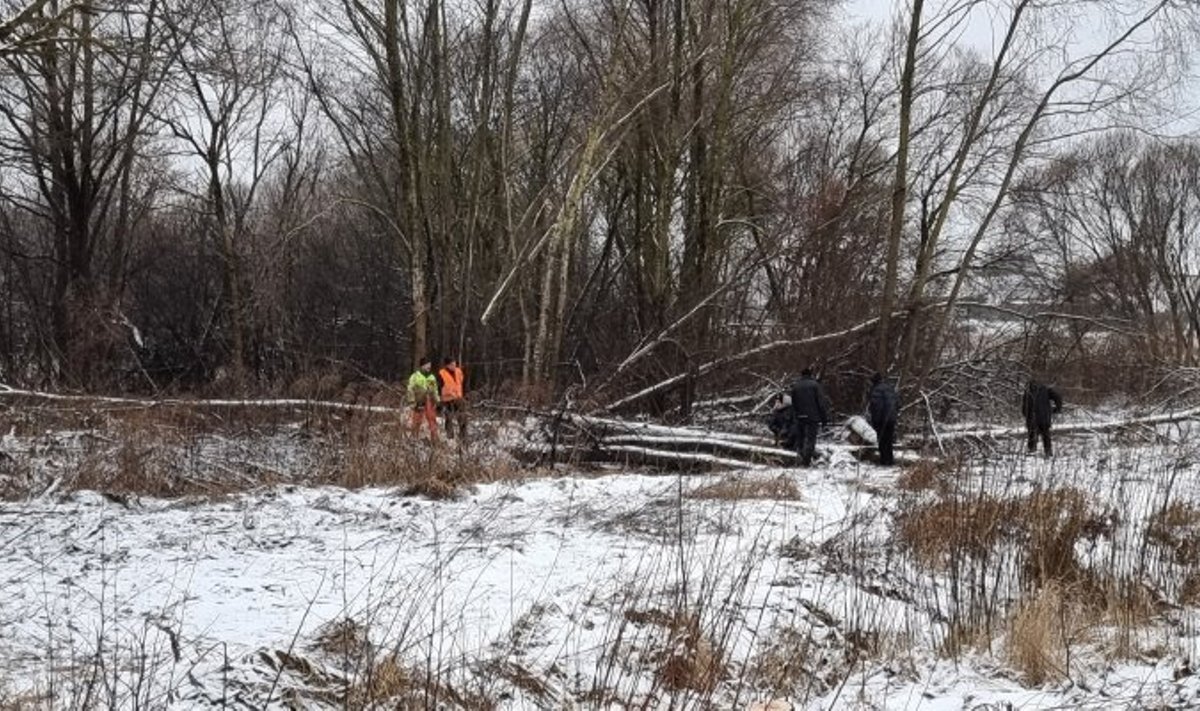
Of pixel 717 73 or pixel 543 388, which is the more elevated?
pixel 717 73

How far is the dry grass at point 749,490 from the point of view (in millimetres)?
9373

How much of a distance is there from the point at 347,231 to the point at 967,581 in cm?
3170

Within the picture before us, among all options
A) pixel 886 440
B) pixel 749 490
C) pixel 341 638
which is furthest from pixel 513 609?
pixel 886 440

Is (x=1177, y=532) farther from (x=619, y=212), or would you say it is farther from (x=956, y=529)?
(x=619, y=212)

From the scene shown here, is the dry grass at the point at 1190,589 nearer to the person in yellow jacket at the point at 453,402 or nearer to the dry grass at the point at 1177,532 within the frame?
the dry grass at the point at 1177,532

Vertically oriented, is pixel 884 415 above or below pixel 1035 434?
above

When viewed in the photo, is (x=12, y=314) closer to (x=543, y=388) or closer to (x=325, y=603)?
(x=543, y=388)

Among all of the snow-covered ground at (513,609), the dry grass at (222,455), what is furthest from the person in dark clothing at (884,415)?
the dry grass at (222,455)

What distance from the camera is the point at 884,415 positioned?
1416 cm

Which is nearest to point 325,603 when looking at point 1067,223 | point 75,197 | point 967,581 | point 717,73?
point 967,581

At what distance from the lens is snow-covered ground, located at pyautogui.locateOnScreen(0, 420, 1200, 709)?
475 cm

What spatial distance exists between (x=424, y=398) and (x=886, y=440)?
21.5ft

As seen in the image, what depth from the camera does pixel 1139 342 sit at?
1844cm

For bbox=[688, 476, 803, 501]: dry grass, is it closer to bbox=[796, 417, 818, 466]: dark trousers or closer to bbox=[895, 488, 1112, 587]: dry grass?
bbox=[895, 488, 1112, 587]: dry grass
